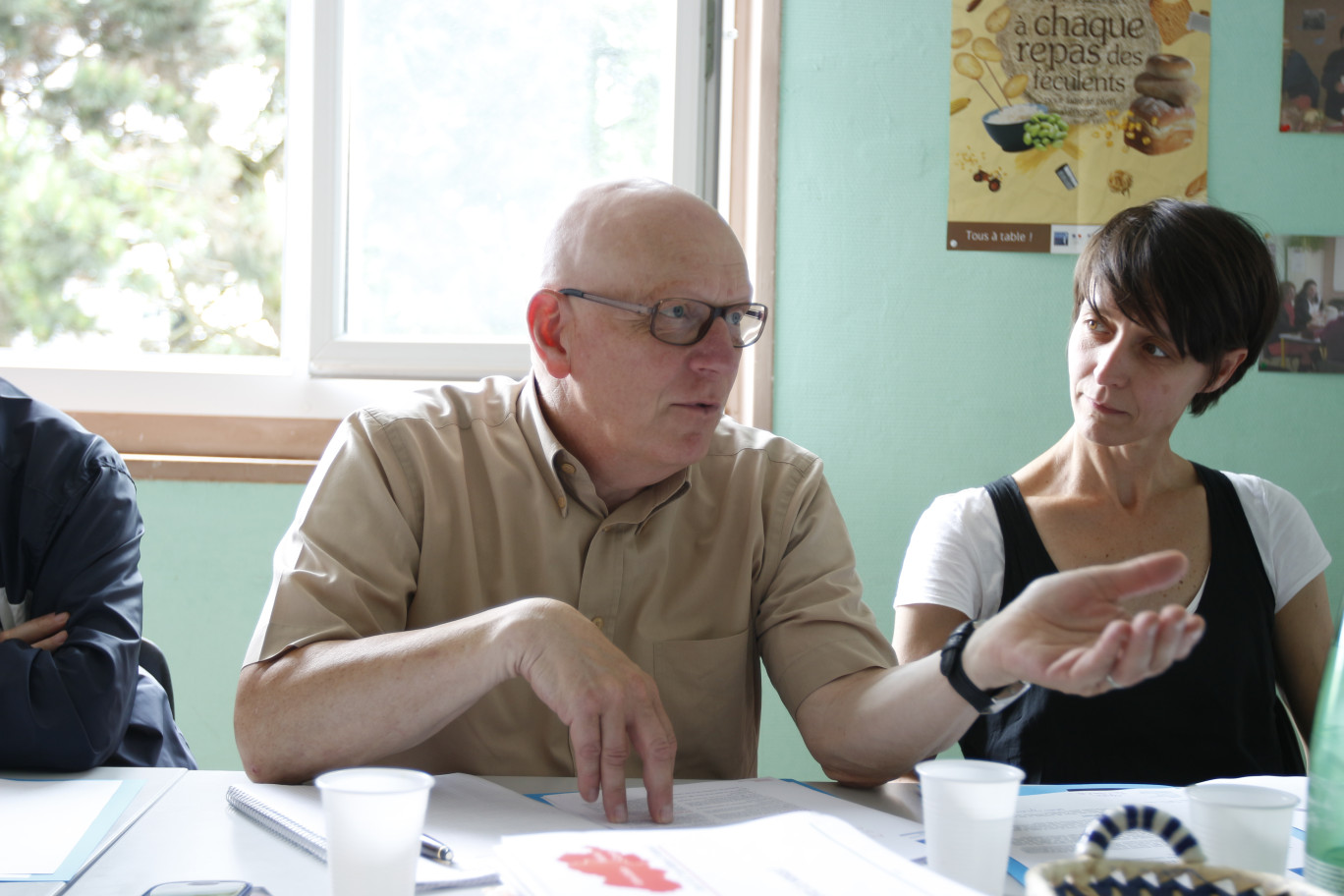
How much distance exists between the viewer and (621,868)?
0.67 meters

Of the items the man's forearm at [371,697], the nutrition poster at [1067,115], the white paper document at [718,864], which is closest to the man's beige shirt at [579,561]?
the man's forearm at [371,697]

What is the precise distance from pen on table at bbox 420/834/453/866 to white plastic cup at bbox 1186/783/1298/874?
0.53 metres

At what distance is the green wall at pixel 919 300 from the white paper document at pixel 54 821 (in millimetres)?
1179

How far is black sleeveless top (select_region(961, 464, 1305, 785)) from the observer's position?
4.75ft

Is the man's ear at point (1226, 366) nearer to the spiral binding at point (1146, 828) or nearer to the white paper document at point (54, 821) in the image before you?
the spiral binding at point (1146, 828)

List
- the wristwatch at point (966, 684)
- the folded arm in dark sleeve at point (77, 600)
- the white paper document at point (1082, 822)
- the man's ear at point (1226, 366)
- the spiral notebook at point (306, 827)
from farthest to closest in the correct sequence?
1. the man's ear at point (1226, 366)
2. the folded arm in dark sleeve at point (77, 600)
3. the wristwatch at point (966, 684)
4. the white paper document at point (1082, 822)
5. the spiral notebook at point (306, 827)

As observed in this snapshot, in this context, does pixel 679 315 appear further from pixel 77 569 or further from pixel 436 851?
pixel 77 569

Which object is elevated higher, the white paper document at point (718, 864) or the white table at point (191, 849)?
the white paper document at point (718, 864)

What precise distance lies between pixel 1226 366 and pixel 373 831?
4.61ft

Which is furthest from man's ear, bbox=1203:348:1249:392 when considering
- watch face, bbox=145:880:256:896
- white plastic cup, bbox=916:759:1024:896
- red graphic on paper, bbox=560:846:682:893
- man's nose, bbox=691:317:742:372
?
watch face, bbox=145:880:256:896

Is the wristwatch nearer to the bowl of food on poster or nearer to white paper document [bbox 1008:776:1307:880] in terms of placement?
white paper document [bbox 1008:776:1307:880]

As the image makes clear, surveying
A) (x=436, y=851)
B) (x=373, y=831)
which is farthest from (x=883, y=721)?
(x=373, y=831)

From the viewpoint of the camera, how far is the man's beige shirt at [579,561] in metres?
1.25

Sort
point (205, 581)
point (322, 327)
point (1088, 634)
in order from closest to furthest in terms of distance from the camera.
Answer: point (1088, 634)
point (205, 581)
point (322, 327)
